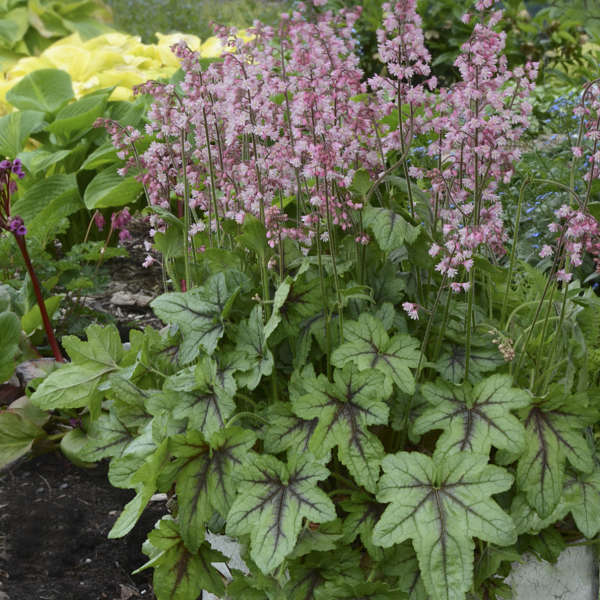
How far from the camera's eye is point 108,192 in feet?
10.5

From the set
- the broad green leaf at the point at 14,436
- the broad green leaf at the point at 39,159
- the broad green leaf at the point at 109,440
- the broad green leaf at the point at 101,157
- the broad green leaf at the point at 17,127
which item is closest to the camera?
the broad green leaf at the point at 109,440

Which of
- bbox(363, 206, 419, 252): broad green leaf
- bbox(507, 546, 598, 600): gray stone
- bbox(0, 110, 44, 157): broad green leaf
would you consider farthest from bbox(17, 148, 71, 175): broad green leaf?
bbox(507, 546, 598, 600): gray stone

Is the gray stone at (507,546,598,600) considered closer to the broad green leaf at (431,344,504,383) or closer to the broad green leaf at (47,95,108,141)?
the broad green leaf at (431,344,504,383)

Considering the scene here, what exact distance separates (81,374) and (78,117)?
75.8 inches

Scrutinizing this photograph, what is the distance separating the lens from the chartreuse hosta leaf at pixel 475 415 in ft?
4.64

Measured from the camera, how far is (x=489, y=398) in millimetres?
1470

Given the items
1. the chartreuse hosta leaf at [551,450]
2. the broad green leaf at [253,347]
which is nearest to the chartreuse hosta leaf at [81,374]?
the broad green leaf at [253,347]

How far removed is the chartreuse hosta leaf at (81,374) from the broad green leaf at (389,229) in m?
0.76

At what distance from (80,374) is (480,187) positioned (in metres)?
1.06

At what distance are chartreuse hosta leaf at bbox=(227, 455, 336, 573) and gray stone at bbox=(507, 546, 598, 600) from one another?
484 mm

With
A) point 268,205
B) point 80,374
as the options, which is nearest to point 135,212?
point 80,374

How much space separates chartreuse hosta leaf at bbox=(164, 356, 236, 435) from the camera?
4.99 ft

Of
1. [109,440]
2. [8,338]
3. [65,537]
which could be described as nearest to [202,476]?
[109,440]

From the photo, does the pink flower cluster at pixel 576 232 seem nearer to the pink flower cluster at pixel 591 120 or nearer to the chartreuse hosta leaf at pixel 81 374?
the pink flower cluster at pixel 591 120
